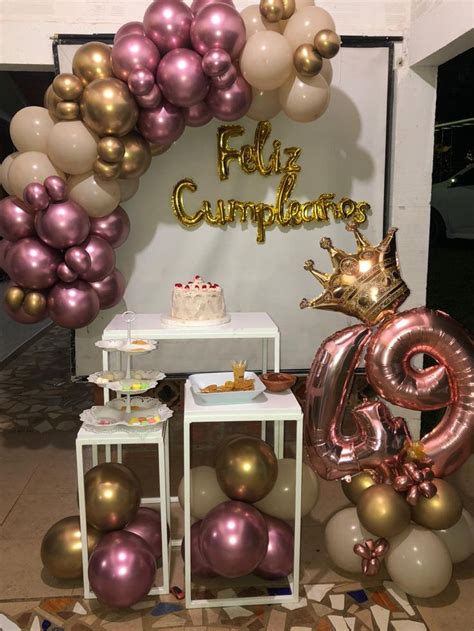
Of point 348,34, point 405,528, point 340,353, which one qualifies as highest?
point 348,34

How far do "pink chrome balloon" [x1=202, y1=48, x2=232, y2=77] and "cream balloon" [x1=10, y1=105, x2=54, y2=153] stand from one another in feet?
3.09

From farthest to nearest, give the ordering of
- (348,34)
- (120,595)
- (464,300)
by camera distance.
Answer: (464,300) < (348,34) < (120,595)

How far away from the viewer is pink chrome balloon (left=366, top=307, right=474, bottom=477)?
2.57 m

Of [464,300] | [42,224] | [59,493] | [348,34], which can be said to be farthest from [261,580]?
[464,300]

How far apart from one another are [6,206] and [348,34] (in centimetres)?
235

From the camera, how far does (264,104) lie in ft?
11.2

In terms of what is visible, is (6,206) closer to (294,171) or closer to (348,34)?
(294,171)

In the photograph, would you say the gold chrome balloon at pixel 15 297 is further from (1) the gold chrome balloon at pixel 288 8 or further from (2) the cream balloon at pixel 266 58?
(1) the gold chrome balloon at pixel 288 8

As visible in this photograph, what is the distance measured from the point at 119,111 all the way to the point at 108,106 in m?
0.06

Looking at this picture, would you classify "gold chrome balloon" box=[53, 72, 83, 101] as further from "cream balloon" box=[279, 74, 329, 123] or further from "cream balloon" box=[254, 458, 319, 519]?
"cream balloon" box=[254, 458, 319, 519]

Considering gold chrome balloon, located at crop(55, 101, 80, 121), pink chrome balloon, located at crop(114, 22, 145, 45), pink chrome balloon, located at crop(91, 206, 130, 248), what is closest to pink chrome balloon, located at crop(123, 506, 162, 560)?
pink chrome balloon, located at crop(91, 206, 130, 248)

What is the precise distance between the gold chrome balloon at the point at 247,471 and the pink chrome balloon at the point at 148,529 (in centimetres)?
35

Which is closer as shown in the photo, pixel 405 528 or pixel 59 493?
pixel 405 528

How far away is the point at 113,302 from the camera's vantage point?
362 cm
